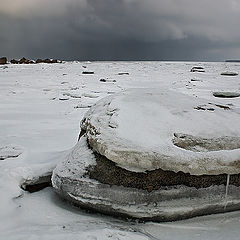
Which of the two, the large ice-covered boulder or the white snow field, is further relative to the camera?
the large ice-covered boulder

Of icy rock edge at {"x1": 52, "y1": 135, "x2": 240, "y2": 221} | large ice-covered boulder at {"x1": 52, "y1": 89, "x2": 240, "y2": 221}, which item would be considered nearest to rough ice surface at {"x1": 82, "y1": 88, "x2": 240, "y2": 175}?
large ice-covered boulder at {"x1": 52, "y1": 89, "x2": 240, "y2": 221}

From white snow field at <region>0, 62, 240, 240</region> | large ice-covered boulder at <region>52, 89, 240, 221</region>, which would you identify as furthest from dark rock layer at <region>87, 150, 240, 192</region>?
white snow field at <region>0, 62, 240, 240</region>

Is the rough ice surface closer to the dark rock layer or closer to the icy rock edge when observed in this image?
the dark rock layer

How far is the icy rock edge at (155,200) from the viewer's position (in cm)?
246

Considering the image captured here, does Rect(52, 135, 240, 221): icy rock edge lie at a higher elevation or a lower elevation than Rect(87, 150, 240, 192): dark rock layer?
lower

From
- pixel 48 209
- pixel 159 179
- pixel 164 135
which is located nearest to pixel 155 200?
pixel 159 179

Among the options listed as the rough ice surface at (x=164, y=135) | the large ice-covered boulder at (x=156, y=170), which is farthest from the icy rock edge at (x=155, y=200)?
the rough ice surface at (x=164, y=135)

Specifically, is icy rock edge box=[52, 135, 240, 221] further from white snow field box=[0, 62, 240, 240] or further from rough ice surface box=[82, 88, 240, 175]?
rough ice surface box=[82, 88, 240, 175]

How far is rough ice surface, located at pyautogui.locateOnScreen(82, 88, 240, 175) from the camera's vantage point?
2.49 m

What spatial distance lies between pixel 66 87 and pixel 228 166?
7.43 meters

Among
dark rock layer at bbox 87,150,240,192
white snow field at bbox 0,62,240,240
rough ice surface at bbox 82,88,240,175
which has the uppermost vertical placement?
rough ice surface at bbox 82,88,240,175

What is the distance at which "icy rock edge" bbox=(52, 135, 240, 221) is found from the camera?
8.07ft

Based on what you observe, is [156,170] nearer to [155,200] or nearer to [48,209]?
[155,200]

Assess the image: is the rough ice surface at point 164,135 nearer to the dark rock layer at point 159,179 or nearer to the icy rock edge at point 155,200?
the dark rock layer at point 159,179
